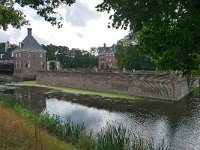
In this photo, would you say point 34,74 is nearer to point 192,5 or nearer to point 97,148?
point 97,148

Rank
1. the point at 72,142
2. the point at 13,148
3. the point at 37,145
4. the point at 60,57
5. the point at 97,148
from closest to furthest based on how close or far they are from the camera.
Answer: the point at 13,148
the point at 37,145
the point at 97,148
the point at 72,142
the point at 60,57

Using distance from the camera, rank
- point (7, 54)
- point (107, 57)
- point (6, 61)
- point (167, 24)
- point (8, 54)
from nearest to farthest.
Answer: point (167, 24) < point (6, 61) < point (8, 54) < point (7, 54) < point (107, 57)

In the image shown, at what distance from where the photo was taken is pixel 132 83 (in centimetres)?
4747

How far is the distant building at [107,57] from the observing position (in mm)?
114812

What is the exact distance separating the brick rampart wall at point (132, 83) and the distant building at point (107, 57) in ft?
159

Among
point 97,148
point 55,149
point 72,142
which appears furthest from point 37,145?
point 72,142

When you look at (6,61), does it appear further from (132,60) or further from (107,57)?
(132,60)

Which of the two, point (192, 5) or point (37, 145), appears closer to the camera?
point (192, 5)

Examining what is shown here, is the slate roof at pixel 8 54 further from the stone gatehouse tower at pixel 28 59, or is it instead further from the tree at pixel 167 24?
the tree at pixel 167 24

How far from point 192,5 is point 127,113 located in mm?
24397

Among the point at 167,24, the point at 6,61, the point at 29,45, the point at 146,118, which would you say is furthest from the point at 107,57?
the point at 167,24

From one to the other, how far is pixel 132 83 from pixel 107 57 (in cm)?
7008

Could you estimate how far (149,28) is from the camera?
28.7ft


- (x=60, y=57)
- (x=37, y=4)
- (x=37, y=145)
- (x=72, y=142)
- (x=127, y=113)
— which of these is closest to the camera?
(x=37, y=4)
